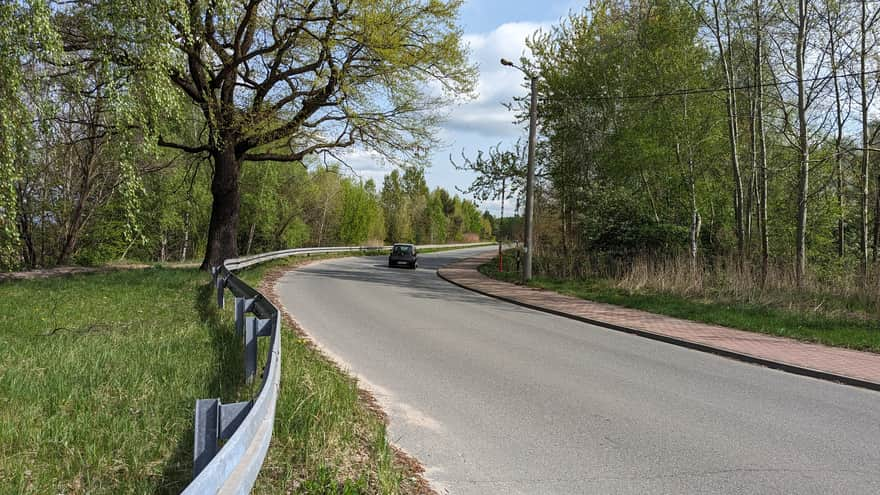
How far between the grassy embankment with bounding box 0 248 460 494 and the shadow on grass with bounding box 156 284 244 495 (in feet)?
0.04

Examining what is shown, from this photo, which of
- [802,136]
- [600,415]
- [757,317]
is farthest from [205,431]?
[802,136]

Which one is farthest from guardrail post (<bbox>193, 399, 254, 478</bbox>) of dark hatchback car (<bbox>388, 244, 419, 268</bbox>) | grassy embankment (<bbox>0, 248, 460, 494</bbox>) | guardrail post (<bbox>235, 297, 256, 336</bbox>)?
dark hatchback car (<bbox>388, 244, 419, 268</bbox>)

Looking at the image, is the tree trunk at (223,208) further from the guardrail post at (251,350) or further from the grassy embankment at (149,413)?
the guardrail post at (251,350)

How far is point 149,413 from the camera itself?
4305mm

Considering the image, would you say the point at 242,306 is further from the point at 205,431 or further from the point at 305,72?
the point at 305,72

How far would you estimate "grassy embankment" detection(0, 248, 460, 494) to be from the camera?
3.38m

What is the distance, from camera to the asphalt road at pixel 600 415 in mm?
3986

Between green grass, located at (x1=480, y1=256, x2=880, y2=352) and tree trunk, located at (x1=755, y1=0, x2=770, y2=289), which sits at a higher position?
tree trunk, located at (x1=755, y1=0, x2=770, y2=289)

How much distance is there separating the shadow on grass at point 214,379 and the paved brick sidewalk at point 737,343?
759cm

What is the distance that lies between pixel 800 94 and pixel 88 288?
68.5ft

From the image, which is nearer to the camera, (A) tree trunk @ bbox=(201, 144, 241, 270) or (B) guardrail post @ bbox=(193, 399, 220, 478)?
(B) guardrail post @ bbox=(193, 399, 220, 478)

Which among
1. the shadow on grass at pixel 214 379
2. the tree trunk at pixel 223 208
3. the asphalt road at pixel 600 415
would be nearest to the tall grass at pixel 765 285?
the asphalt road at pixel 600 415

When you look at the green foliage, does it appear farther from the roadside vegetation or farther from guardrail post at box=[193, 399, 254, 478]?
the roadside vegetation

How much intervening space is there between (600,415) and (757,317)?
8.42 metres
